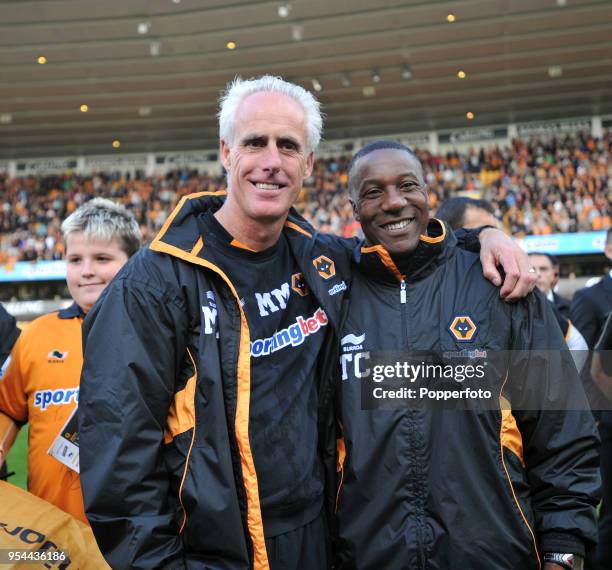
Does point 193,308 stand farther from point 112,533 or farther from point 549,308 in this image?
point 549,308

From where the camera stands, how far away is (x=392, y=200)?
203 centimetres

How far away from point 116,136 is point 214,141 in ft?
12.0

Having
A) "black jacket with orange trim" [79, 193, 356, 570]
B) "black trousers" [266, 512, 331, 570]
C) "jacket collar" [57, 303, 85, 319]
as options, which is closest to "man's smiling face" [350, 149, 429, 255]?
"black jacket with orange trim" [79, 193, 356, 570]

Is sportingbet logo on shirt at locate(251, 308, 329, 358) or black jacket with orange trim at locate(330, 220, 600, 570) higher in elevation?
sportingbet logo on shirt at locate(251, 308, 329, 358)

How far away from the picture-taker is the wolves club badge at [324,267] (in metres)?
2.01

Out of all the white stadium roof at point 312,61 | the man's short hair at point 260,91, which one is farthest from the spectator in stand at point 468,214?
the white stadium roof at point 312,61

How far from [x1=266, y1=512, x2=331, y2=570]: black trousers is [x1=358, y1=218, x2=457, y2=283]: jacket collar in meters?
0.77

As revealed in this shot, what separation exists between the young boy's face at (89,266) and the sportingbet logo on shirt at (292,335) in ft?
3.05

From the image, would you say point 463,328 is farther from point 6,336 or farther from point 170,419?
point 6,336

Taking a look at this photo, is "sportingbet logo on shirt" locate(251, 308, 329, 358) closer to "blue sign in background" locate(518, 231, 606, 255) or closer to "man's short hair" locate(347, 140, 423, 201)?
"man's short hair" locate(347, 140, 423, 201)

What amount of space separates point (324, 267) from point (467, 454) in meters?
0.71

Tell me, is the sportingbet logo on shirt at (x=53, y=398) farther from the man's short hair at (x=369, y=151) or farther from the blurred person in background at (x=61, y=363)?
the man's short hair at (x=369, y=151)

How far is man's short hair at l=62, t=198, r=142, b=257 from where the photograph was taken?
2482 mm

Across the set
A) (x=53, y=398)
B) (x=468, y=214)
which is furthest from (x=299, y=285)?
(x=468, y=214)
